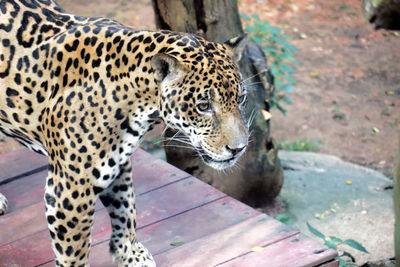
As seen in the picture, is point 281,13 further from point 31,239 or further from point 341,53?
point 31,239

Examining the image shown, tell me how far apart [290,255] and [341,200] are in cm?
252

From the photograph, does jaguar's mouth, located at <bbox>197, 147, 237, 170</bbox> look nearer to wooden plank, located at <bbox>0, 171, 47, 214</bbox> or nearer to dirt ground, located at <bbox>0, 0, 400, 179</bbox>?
wooden plank, located at <bbox>0, 171, 47, 214</bbox>

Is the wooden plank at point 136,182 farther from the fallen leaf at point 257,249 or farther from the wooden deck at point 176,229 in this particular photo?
the fallen leaf at point 257,249

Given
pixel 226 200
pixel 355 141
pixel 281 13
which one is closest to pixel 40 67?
pixel 226 200

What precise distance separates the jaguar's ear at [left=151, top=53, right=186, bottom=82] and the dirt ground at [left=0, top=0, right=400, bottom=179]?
4.55 meters

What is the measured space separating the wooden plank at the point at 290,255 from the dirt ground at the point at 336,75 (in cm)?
327

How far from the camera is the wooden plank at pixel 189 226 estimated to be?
4.23 m

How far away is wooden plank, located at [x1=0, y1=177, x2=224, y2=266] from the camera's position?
13.7 feet

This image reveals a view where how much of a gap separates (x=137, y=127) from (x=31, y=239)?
1477 mm

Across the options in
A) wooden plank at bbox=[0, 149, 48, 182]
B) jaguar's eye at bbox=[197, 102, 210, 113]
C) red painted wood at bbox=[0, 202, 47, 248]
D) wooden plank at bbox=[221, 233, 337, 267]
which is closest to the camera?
jaguar's eye at bbox=[197, 102, 210, 113]

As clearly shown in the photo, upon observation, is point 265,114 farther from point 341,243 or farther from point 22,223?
point 22,223

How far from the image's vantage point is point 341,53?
9812 millimetres

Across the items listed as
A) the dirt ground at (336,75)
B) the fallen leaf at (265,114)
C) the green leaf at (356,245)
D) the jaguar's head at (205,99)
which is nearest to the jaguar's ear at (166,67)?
the jaguar's head at (205,99)

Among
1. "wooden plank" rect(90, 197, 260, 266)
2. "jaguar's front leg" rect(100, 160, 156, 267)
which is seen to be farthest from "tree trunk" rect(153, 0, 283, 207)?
"jaguar's front leg" rect(100, 160, 156, 267)
